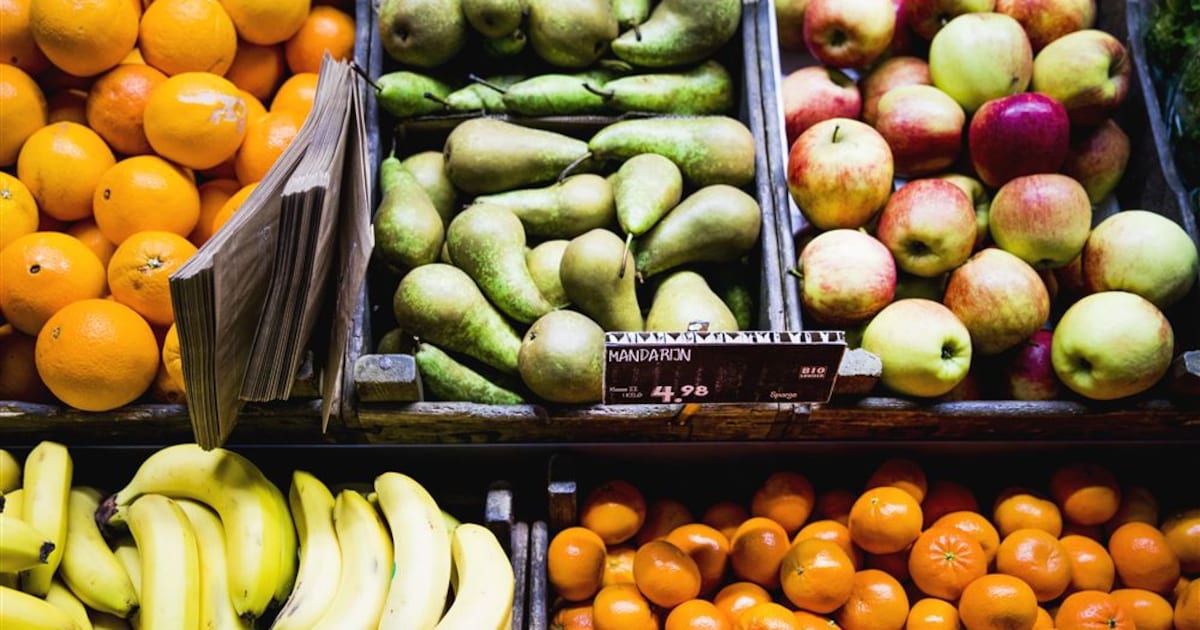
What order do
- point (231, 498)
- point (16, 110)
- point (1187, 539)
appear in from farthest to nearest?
point (16, 110) < point (1187, 539) < point (231, 498)

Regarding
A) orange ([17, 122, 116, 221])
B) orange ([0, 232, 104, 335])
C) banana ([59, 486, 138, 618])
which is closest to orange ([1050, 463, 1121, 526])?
banana ([59, 486, 138, 618])

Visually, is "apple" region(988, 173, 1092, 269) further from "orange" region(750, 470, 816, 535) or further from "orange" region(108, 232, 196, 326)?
"orange" region(108, 232, 196, 326)

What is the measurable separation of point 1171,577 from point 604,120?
4.12ft

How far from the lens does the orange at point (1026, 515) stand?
A: 142 centimetres

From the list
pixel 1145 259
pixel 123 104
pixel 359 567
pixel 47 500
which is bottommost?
pixel 359 567

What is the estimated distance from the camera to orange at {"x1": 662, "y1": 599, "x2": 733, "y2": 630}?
1236 millimetres

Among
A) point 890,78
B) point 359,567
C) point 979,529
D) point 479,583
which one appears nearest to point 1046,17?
point 890,78

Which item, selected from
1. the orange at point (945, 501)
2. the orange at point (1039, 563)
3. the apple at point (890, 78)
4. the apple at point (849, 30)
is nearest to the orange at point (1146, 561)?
the orange at point (1039, 563)

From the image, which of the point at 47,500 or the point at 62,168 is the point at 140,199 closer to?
the point at 62,168

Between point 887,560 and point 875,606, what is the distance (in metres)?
0.12

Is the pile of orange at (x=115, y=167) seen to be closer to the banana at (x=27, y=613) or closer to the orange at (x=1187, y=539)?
the banana at (x=27, y=613)

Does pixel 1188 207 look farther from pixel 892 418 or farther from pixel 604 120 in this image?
pixel 604 120

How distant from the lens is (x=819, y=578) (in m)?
1.28

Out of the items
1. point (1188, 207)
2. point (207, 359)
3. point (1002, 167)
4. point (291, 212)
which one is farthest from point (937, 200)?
point (207, 359)
